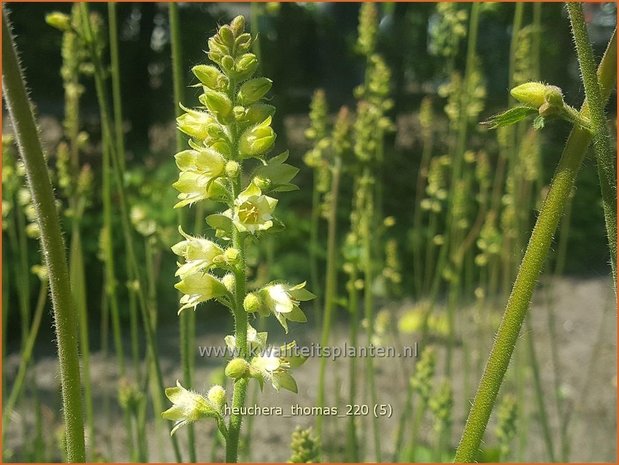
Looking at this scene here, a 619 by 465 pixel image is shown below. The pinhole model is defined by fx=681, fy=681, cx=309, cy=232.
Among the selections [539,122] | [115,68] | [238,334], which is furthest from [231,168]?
[115,68]

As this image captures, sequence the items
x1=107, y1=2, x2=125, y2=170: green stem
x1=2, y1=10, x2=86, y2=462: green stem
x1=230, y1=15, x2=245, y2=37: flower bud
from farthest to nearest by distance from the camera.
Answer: x1=107, y1=2, x2=125, y2=170: green stem
x1=230, y1=15, x2=245, y2=37: flower bud
x1=2, y1=10, x2=86, y2=462: green stem

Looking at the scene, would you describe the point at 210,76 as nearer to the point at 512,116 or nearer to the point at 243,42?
the point at 243,42

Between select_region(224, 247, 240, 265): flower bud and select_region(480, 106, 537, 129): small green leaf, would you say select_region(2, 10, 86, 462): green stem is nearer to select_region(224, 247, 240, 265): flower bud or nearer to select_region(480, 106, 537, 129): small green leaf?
select_region(224, 247, 240, 265): flower bud

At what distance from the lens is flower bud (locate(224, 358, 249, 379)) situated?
20.2 inches

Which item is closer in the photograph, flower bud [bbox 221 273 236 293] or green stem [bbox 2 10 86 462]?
green stem [bbox 2 10 86 462]

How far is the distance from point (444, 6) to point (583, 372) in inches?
113

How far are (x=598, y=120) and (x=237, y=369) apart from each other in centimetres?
32

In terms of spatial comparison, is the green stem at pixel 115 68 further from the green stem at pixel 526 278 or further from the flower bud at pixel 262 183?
the green stem at pixel 526 278

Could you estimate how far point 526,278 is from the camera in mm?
479

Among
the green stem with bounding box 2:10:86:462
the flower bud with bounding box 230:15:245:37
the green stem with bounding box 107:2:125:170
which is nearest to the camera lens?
the green stem with bounding box 2:10:86:462

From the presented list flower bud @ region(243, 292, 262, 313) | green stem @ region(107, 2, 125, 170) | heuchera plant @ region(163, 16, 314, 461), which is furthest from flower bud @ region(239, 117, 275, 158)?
green stem @ region(107, 2, 125, 170)

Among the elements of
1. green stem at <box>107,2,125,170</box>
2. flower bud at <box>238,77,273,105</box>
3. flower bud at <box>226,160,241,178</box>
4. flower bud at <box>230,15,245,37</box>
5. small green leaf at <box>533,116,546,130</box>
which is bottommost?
flower bud at <box>226,160,241,178</box>

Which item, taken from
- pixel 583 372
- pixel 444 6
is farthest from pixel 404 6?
pixel 444 6

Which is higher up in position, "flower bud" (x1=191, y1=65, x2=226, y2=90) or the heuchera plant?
"flower bud" (x1=191, y1=65, x2=226, y2=90)
